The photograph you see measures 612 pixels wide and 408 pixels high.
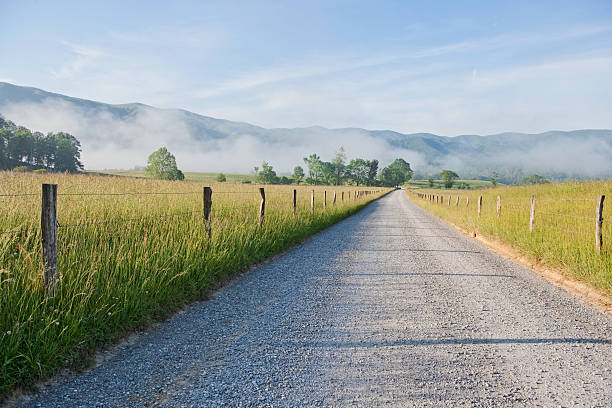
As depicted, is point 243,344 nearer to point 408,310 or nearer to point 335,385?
point 335,385

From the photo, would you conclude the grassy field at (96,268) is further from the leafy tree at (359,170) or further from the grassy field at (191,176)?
the leafy tree at (359,170)

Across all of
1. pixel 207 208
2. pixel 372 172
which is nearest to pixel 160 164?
pixel 207 208

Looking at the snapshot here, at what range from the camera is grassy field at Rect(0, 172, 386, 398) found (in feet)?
9.77

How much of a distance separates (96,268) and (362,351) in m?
3.08

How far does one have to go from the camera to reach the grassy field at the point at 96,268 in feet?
9.77

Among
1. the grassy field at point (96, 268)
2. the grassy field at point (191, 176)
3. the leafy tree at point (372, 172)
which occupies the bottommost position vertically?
the grassy field at point (96, 268)

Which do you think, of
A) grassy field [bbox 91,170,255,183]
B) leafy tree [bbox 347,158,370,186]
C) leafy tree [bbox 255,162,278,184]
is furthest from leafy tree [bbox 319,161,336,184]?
grassy field [bbox 91,170,255,183]

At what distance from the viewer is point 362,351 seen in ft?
11.3

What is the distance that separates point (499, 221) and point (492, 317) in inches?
349

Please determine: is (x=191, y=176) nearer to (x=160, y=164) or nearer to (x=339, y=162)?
(x=160, y=164)

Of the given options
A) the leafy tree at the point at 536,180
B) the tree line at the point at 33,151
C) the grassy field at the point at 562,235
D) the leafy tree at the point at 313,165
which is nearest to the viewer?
the grassy field at the point at 562,235

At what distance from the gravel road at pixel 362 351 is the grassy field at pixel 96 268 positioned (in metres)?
0.26

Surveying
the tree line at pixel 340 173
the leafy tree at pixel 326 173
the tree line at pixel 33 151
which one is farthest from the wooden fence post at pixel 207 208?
the leafy tree at pixel 326 173

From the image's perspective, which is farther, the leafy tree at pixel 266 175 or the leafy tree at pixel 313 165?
the leafy tree at pixel 313 165
